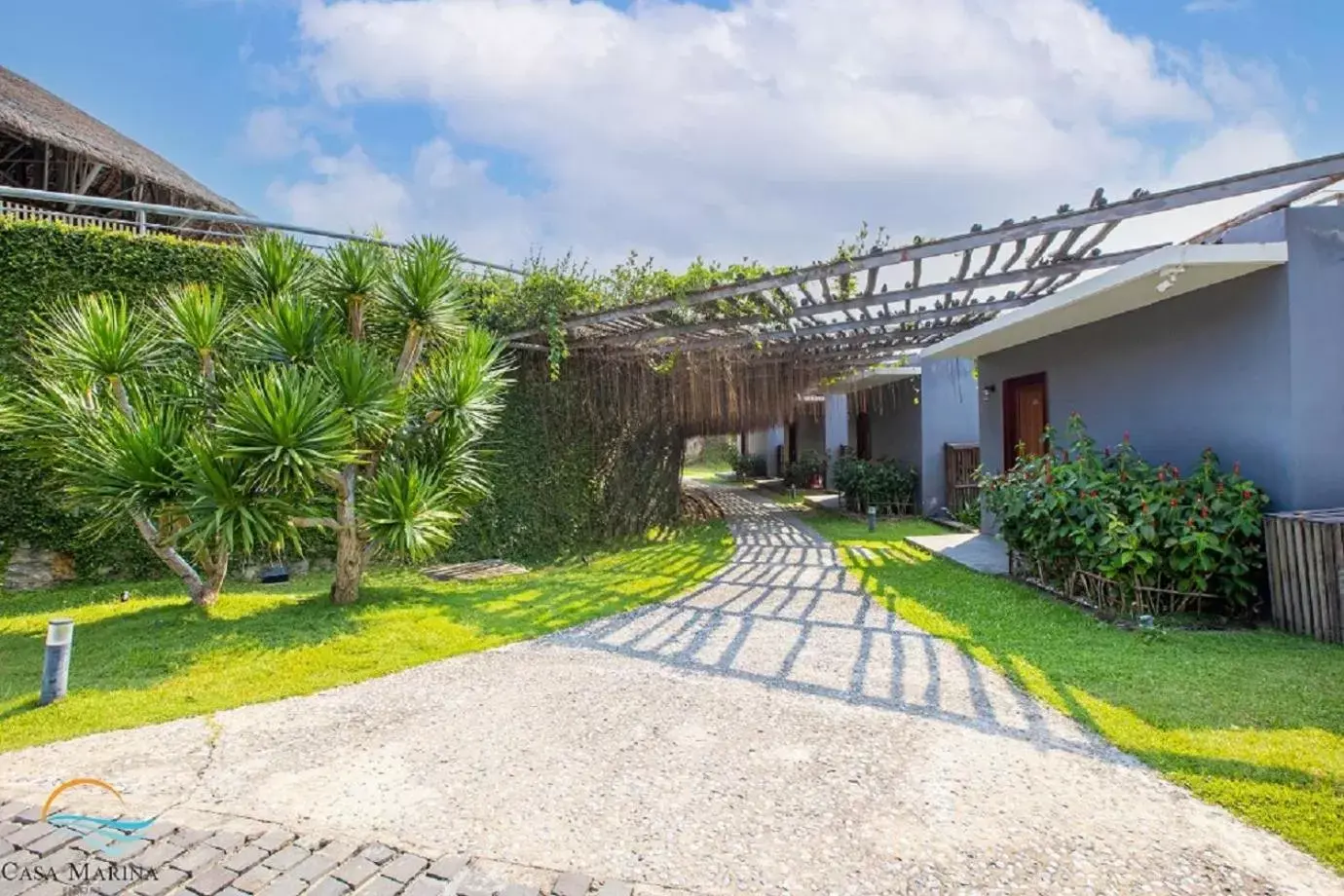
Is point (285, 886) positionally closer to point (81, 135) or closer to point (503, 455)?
point (503, 455)

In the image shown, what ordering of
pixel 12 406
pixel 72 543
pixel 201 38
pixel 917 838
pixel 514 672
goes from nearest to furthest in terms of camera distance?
pixel 917 838 < pixel 514 672 < pixel 12 406 < pixel 72 543 < pixel 201 38

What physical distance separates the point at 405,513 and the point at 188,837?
383cm

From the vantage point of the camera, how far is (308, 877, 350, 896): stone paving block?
249 centimetres

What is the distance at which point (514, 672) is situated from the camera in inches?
203

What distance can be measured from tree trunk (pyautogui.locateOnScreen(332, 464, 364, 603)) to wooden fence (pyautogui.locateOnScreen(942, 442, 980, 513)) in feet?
37.7

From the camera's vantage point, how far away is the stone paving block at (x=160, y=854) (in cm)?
266

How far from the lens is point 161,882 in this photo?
99.9 inches

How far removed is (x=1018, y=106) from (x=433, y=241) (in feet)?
24.3

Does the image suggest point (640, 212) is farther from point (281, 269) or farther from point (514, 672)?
point (514, 672)

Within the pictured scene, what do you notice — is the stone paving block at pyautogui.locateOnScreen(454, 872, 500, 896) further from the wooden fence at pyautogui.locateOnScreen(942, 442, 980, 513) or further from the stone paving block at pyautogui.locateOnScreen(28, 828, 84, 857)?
the wooden fence at pyautogui.locateOnScreen(942, 442, 980, 513)

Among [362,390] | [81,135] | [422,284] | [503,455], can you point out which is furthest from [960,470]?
[81,135]

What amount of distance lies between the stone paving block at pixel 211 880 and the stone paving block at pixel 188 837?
0.25 m

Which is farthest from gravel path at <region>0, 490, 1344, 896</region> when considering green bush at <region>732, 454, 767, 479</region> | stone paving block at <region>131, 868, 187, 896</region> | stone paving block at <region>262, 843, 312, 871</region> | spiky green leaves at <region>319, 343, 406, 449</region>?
green bush at <region>732, 454, 767, 479</region>

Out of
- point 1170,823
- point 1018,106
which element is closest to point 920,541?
point 1018,106
